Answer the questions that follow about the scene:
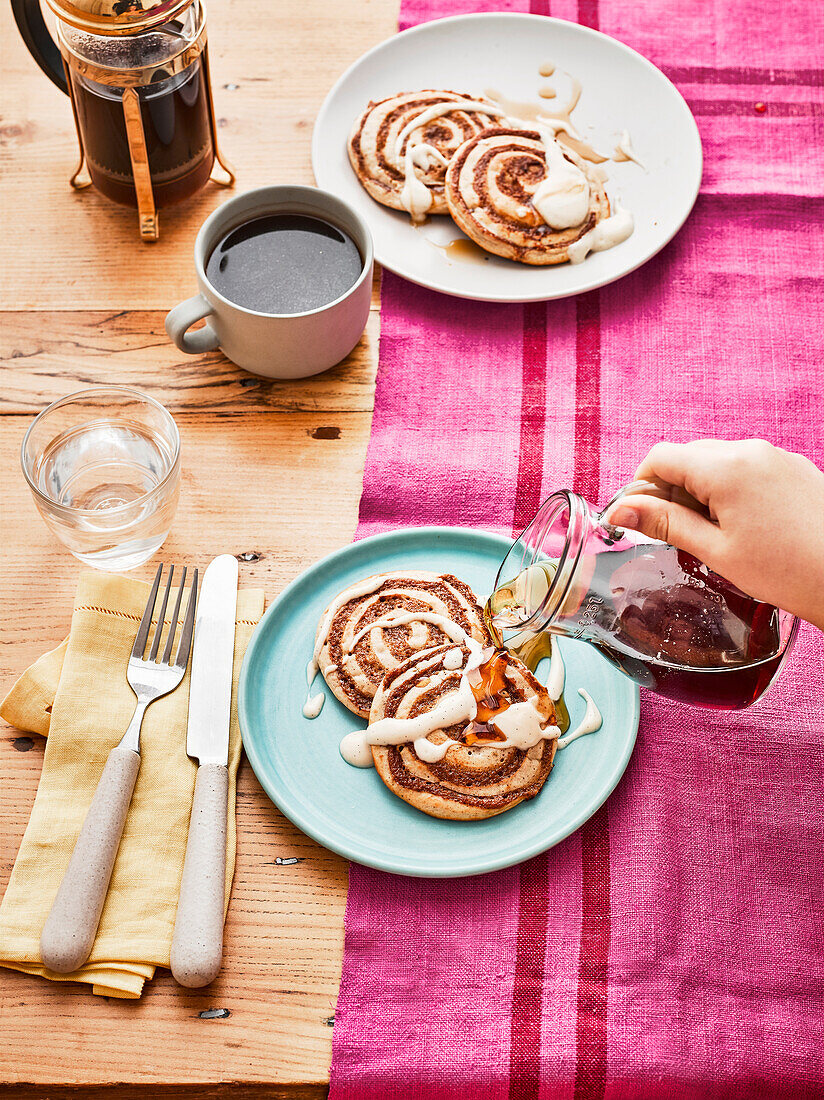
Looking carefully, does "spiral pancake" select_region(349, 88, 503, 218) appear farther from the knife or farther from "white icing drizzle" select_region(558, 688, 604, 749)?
"white icing drizzle" select_region(558, 688, 604, 749)

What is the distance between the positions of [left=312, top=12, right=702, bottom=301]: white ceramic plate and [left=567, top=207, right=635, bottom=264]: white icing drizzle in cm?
1

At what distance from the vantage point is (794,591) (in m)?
0.90

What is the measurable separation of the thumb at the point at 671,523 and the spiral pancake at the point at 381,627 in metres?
0.22

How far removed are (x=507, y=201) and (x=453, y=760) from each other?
806mm

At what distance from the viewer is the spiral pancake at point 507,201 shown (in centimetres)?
139

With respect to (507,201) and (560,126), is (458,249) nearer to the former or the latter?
(507,201)

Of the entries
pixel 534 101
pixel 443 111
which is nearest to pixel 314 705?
pixel 443 111

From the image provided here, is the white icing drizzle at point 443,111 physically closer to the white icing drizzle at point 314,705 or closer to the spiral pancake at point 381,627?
the spiral pancake at point 381,627

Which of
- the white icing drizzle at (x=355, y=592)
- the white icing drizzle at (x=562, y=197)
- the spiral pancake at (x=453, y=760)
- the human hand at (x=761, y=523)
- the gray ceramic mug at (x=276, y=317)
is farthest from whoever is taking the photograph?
the white icing drizzle at (x=562, y=197)

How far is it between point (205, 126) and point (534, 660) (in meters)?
0.93

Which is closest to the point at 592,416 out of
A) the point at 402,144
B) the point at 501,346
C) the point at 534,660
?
the point at 501,346

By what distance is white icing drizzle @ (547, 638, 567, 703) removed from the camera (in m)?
1.09

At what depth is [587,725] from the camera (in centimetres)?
107

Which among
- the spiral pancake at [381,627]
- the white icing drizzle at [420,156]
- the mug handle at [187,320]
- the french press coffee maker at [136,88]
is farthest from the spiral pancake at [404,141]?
the spiral pancake at [381,627]
